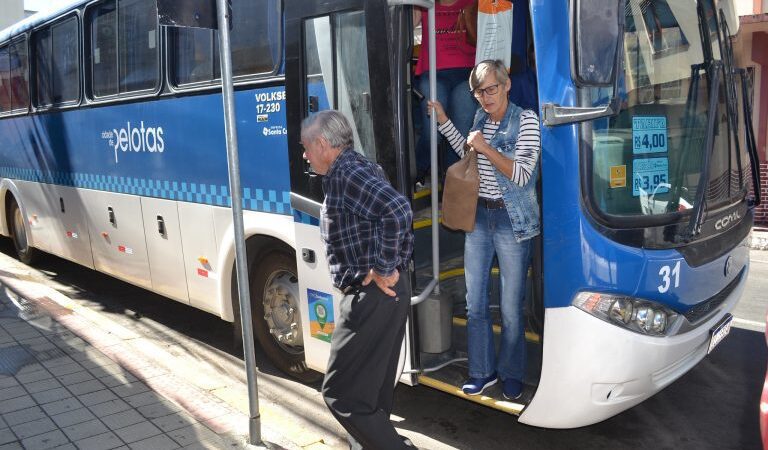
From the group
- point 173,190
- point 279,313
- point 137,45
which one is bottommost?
point 279,313

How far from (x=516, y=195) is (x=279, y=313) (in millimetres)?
2174

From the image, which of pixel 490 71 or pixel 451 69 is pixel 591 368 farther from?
pixel 451 69

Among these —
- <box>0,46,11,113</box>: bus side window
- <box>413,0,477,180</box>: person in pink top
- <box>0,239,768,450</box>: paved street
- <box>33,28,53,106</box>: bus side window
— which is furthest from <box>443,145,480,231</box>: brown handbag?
<box>0,46,11,113</box>: bus side window

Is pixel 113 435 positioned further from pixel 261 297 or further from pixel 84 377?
pixel 261 297

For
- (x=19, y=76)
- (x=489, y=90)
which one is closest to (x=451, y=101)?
(x=489, y=90)

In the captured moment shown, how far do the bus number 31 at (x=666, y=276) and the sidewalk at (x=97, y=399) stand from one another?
2120 mm

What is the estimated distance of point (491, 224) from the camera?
3.66 meters

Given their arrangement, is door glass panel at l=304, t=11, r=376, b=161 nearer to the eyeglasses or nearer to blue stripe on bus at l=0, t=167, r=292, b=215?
the eyeglasses

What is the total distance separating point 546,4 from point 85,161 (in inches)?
215

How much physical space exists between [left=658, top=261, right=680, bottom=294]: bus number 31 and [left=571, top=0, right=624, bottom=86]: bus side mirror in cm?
97

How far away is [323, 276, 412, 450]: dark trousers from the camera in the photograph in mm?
2961

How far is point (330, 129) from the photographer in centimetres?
290

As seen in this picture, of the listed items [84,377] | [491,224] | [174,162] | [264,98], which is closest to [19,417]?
[84,377]

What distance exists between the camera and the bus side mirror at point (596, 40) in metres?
3.01
